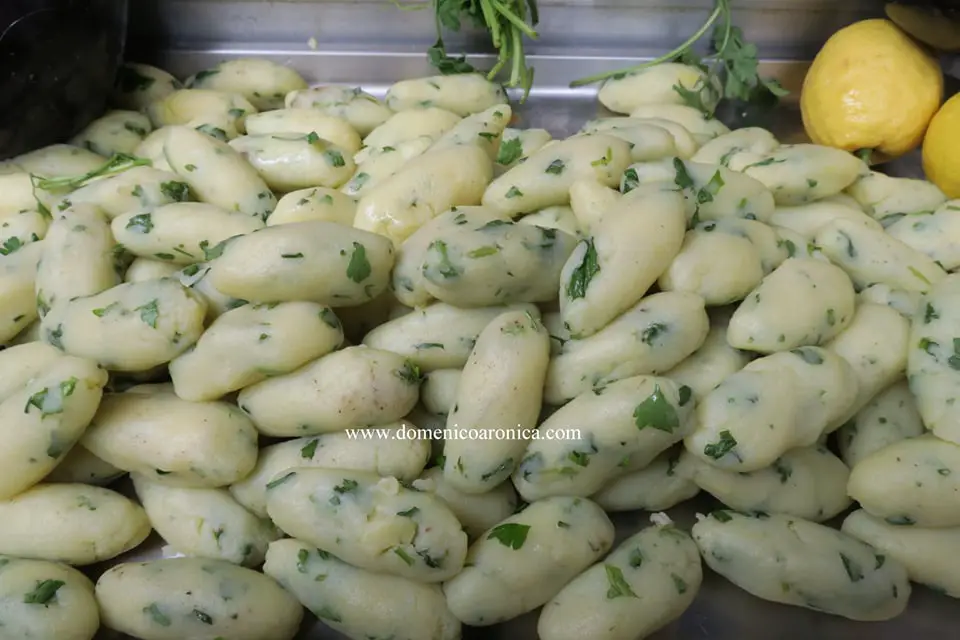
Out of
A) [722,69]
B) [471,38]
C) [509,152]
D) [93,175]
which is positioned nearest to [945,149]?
[722,69]

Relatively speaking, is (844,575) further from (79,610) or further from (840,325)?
(79,610)

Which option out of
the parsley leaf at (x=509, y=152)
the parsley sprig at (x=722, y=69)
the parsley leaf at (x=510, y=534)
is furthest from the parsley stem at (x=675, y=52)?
the parsley leaf at (x=510, y=534)

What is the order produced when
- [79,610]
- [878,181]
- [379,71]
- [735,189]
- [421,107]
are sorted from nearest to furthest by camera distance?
[79,610] < [735,189] < [878,181] < [421,107] < [379,71]

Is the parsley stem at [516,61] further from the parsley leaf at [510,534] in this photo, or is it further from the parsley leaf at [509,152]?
the parsley leaf at [510,534]

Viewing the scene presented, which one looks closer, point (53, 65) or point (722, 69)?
point (53, 65)

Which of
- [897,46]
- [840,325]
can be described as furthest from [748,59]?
[840,325]

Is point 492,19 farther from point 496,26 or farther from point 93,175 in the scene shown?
point 93,175
